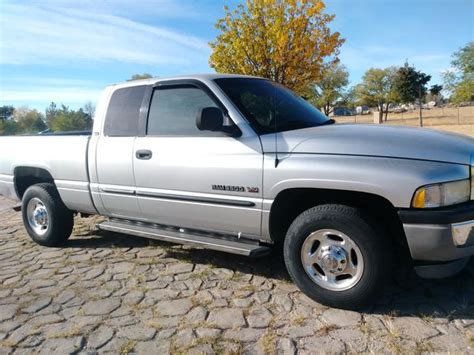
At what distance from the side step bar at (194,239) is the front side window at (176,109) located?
3.20ft

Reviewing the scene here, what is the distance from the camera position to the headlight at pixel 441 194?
2705 mm

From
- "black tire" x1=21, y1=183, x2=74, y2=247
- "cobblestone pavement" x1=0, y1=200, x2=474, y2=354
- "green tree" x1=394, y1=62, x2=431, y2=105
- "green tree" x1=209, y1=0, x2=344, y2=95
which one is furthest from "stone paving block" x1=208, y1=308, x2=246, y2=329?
"green tree" x1=394, y1=62, x2=431, y2=105

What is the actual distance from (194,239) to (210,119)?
1.17 meters

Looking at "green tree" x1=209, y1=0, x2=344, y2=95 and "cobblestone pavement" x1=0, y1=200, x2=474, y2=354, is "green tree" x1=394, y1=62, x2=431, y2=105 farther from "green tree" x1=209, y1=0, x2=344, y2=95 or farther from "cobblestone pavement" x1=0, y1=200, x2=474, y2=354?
"cobblestone pavement" x1=0, y1=200, x2=474, y2=354

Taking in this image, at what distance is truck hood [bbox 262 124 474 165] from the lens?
2.80 meters

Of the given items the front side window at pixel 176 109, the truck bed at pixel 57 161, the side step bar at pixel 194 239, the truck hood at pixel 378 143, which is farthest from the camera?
the truck bed at pixel 57 161

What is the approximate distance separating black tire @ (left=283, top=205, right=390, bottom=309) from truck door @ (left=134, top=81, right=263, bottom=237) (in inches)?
16.1

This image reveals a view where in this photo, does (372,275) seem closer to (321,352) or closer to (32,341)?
(321,352)

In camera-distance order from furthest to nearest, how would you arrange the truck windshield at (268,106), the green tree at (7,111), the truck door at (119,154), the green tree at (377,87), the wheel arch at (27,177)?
the green tree at (377,87) → the green tree at (7,111) → the wheel arch at (27,177) → the truck door at (119,154) → the truck windshield at (268,106)

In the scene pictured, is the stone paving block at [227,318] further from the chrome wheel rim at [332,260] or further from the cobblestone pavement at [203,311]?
the chrome wheel rim at [332,260]

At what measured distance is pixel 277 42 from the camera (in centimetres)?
1384

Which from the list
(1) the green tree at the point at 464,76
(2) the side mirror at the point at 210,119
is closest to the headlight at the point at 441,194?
(2) the side mirror at the point at 210,119

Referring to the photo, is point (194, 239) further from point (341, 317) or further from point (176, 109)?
point (341, 317)

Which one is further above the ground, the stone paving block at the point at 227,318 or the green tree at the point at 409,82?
the green tree at the point at 409,82
